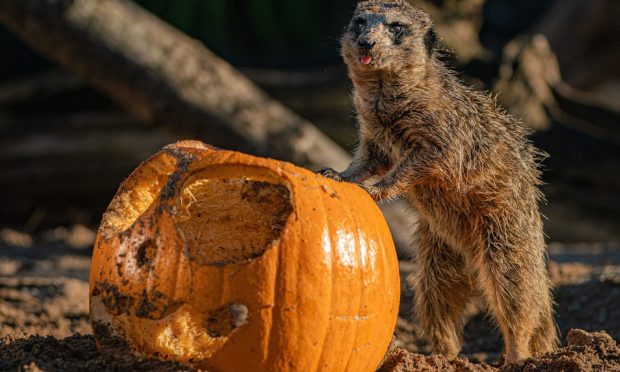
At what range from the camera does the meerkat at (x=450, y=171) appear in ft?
12.1

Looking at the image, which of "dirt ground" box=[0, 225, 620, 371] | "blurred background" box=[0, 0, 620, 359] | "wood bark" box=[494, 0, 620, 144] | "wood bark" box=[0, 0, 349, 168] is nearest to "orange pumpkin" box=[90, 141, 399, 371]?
"dirt ground" box=[0, 225, 620, 371]

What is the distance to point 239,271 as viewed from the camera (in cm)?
246

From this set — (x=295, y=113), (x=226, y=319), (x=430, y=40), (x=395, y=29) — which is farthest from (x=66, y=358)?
(x=295, y=113)

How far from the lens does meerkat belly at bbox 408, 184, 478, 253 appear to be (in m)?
3.79

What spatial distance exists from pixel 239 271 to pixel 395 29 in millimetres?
1779

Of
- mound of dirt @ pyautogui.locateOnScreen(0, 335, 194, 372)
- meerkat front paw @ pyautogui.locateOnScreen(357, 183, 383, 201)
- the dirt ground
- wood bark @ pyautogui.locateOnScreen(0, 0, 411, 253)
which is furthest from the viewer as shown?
wood bark @ pyautogui.locateOnScreen(0, 0, 411, 253)

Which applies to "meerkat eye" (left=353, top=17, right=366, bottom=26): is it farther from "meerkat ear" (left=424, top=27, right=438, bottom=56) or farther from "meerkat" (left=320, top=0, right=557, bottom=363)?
"meerkat ear" (left=424, top=27, right=438, bottom=56)

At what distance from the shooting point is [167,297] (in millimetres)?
2463

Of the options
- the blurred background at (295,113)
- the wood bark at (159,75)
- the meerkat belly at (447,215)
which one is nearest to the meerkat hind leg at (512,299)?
the meerkat belly at (447,215)

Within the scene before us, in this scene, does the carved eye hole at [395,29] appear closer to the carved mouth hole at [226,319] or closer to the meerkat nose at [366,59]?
the meerkat nose at [366,59]

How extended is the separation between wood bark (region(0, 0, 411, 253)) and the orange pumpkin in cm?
283

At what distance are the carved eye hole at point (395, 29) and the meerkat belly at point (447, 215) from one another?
71 cm

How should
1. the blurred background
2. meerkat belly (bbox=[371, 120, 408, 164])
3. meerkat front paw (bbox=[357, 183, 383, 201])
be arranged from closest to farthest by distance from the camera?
1. meerkat front paw (bbox=[357, 183, 383, 201])
2. meerkat belly (bbox=[371, 120, 408, 164])
3. the blurred background

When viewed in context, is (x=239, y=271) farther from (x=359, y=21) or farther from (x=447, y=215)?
(x=359, y=21)
